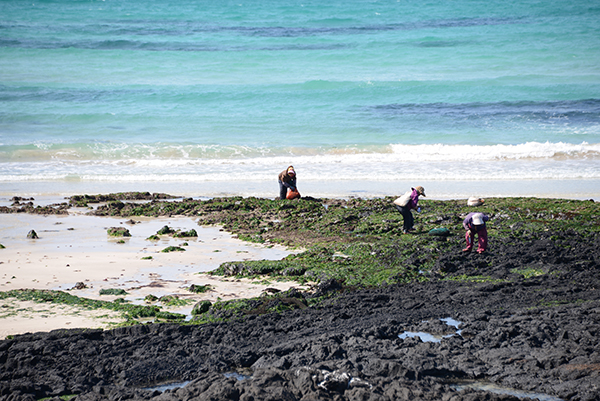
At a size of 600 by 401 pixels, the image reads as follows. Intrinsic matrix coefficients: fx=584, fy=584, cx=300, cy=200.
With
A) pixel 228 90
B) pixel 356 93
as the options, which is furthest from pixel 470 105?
pixel 228 90

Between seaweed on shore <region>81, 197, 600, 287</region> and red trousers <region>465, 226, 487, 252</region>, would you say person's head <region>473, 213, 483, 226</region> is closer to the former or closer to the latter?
red trousers <region>465, 226, 487, 252</region>

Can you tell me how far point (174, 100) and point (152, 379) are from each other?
26593mm

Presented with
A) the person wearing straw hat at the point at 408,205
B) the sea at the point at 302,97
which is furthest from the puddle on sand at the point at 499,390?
the sea at the point at 302,97

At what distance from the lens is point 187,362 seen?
5.91 meters

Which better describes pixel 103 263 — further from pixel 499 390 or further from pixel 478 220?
pixel 499 390

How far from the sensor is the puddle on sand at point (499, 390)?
516 cm

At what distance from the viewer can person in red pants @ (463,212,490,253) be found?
364 inches

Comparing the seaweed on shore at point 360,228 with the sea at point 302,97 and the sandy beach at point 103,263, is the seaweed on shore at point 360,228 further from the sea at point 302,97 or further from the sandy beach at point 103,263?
the sea at point 302,97

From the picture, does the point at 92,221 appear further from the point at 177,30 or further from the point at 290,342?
the point at 177,30

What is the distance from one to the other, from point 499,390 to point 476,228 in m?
4.35

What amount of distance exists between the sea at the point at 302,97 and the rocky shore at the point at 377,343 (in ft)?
22.0

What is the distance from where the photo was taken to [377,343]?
6.16 metres

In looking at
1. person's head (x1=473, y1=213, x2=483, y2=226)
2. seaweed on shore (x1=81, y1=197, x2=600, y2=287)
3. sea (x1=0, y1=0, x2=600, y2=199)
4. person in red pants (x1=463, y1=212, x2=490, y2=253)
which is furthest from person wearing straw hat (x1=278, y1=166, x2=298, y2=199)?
person's head (x1=473, y1=213, x2=483, y2=226)

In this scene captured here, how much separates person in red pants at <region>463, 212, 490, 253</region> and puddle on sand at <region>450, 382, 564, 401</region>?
4.17 m
